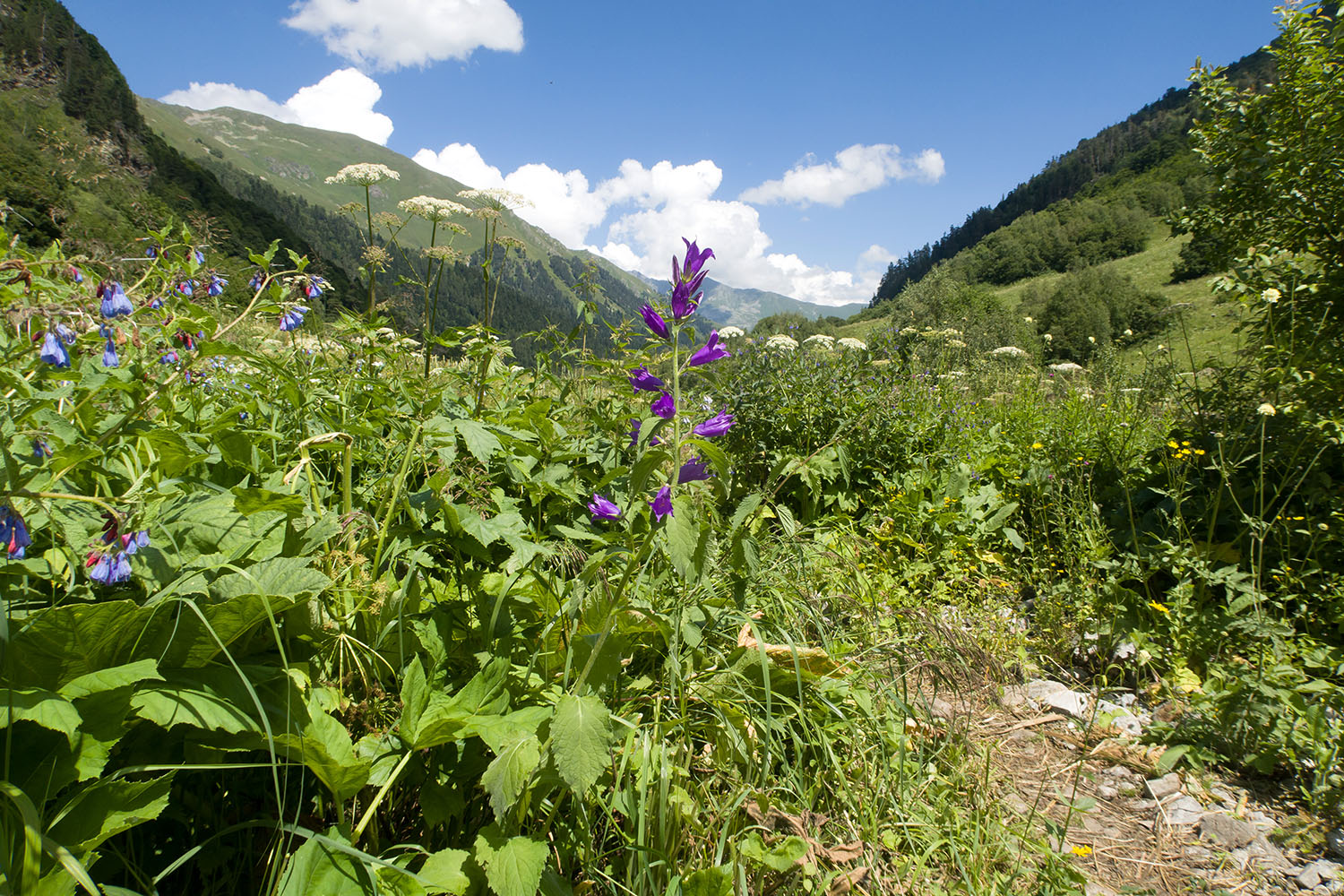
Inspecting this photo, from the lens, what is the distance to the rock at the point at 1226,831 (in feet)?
6.49

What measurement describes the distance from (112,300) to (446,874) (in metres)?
1.72

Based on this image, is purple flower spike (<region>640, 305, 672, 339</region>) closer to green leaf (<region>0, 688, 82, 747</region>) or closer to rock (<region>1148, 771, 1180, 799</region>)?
green leaf (<region>0, 688, 82, 747</region>)

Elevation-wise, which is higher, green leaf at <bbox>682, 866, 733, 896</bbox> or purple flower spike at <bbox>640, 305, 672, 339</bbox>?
purple flower spike at <bbox>640, 305, 672, 339</bbox>

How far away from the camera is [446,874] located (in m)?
1.16

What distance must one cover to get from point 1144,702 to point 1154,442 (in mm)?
2324

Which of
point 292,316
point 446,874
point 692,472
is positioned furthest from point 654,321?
point 292,316

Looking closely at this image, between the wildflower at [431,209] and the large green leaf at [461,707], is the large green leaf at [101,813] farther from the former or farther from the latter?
the wildflower at [431,209]

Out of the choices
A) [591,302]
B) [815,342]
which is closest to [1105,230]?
[815,342]

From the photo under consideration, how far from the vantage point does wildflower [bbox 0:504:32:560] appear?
0.99 metres

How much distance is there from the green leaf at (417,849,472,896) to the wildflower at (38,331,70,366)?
135 cm

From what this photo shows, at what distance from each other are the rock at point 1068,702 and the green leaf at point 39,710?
3178mm

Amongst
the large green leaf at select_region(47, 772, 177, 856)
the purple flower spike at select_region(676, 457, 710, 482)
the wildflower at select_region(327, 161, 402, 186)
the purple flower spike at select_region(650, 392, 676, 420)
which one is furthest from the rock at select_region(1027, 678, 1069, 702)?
the wildflower at select_region(327, 161, 402, 186)

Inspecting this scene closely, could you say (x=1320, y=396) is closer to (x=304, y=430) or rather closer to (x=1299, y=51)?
(x=1299, y=51)

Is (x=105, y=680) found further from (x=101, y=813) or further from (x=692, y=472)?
(x=692, y=472)
